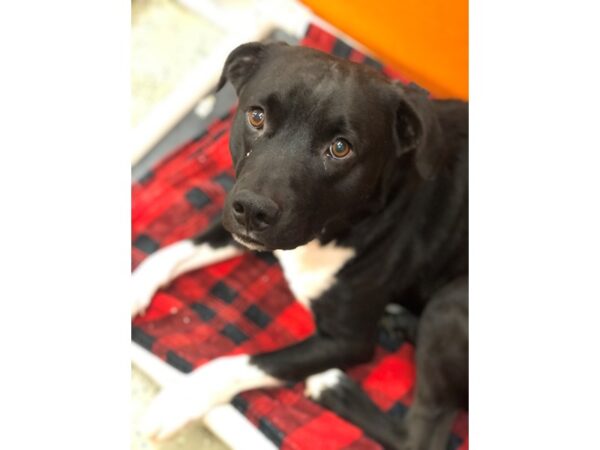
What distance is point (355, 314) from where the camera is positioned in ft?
8.00

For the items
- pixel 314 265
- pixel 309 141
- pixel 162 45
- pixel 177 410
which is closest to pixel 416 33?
pixel 314 265

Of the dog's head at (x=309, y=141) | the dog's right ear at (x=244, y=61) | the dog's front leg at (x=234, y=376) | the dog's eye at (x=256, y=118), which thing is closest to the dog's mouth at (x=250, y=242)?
the dog's head at (x=309, y=141)

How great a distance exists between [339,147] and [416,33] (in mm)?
1284

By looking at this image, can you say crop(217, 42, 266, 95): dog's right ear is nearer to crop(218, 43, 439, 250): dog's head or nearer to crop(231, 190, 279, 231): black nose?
crop(218, 43, 439, 250): dog's head

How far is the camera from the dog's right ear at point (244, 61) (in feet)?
6.93

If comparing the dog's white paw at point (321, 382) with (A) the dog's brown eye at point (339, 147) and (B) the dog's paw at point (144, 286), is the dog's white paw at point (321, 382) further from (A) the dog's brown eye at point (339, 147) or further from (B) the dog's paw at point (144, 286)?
(A) the dog's brown eye at point (339, 147)

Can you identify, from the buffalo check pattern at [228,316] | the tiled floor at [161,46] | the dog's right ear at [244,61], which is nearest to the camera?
the dog's right ear at [244,61]

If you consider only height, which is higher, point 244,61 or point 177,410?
point 244,61

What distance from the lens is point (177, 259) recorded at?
2.78 meters

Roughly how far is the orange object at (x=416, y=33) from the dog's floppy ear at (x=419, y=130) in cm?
83

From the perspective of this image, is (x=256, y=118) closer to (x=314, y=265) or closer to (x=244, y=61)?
(x=244, y=61)

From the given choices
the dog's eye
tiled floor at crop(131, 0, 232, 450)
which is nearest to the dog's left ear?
the dog's eye

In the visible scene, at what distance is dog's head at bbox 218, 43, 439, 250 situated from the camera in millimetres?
1840
